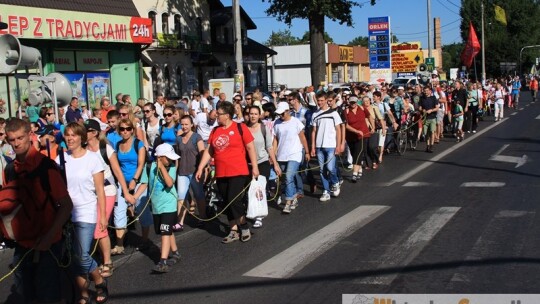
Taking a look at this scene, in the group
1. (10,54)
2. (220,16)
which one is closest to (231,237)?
(10,54)

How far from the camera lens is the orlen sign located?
21.4m

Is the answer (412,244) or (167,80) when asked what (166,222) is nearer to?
(412,244)

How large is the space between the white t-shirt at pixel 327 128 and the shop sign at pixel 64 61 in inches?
610

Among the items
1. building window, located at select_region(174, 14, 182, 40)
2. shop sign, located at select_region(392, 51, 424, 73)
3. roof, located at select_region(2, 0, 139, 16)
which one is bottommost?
shop sign, located at select_region(392, 51, 424, 73)

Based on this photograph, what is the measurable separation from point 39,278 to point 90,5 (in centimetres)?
2227

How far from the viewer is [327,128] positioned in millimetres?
11656

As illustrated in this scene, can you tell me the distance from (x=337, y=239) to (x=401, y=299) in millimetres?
2593

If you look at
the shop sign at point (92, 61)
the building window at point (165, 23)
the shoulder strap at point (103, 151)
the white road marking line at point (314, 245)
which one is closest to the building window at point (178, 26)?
the building window at point (165, 23)

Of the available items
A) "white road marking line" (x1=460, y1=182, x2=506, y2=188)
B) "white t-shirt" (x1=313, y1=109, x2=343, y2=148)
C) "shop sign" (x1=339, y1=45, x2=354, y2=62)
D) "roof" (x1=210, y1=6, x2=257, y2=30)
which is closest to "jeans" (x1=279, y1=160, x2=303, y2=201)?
"white t-shirt" (x1=313, y1=109, x2=343, y2=148)

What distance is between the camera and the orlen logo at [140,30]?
27.5m

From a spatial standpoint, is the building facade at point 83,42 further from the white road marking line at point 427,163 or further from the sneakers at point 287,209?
the sneakers at point 287,209

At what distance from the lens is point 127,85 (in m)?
28.7

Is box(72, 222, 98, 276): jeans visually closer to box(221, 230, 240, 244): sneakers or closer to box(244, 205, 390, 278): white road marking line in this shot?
box(244, 205, 390, 278): white road marking line

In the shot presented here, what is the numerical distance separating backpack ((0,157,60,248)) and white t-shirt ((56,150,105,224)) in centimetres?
102
